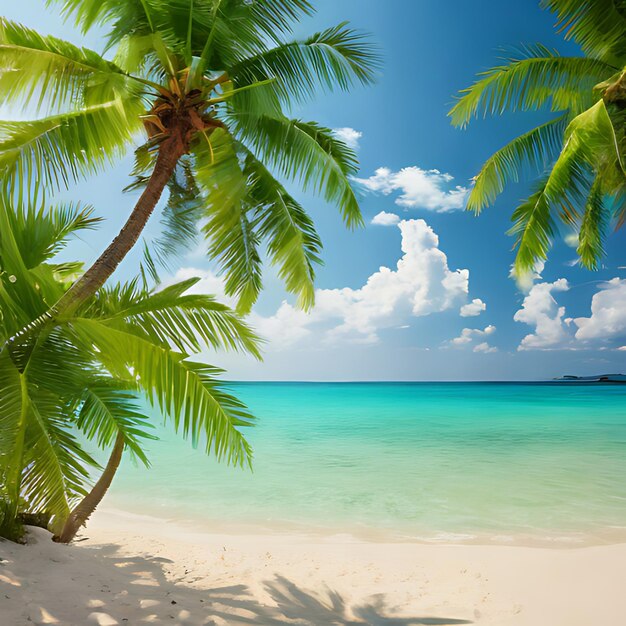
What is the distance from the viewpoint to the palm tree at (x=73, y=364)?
3.49 meters

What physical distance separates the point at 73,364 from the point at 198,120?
304 cm

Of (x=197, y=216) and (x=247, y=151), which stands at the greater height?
(x=247, y=151)

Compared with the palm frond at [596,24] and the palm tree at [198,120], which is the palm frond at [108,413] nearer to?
the palm tree at [198,120]

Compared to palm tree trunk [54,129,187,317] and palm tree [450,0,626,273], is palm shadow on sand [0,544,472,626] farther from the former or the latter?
palm tree [450,0,626,273]

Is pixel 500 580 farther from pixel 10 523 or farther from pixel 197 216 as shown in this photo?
pixel 197 216

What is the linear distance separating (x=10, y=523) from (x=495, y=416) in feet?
97.2

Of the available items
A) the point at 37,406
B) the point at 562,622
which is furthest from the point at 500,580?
the point at 37,406

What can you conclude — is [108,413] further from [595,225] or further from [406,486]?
[595,225]

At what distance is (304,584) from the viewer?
15.5 ft

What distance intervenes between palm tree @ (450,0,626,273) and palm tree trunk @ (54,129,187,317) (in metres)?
5.26

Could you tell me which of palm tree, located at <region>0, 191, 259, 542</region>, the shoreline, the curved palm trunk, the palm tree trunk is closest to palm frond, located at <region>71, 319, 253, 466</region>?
palm tree, located at <region>0, 191, 259, 542</region>

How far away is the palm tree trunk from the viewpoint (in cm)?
411

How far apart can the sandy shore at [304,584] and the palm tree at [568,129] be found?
5.18 metres

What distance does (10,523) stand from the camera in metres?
4.29
